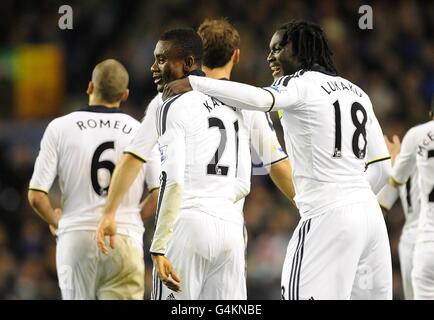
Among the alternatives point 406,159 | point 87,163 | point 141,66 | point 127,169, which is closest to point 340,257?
point 127,169

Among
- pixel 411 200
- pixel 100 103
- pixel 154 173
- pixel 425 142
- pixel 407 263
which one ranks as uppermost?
pixel 100 103

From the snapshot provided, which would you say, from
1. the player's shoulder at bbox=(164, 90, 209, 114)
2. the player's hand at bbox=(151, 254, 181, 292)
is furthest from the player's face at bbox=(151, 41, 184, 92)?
the player's hand at bbox=(151, 254, 181, 292)

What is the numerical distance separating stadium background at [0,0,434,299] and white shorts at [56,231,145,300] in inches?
196

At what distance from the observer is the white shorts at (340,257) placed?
227 inches

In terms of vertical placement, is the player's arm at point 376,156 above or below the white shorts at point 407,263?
above

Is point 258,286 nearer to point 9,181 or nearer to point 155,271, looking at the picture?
point 9,181

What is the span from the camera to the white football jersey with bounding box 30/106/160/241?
7.23 meters

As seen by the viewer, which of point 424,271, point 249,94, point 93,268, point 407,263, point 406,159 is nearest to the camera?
point 249,94

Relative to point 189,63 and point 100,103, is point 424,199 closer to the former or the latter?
point 189,63

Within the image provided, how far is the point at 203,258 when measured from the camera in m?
5.83

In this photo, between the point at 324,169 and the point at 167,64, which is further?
the point at 167,64

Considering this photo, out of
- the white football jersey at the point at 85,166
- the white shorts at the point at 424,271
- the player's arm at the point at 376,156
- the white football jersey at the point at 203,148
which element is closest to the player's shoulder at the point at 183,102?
the white football jersey at the point at 203,148

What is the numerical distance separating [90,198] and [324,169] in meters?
2.03

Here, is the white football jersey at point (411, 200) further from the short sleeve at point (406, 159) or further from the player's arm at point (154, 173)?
the player's arm at point (154, 173)
